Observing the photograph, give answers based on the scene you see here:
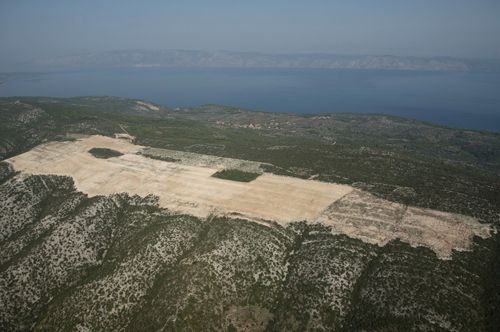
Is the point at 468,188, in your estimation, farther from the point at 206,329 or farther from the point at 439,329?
the point at 206,329

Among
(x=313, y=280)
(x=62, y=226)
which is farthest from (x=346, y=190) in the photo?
(x=62, y=226)

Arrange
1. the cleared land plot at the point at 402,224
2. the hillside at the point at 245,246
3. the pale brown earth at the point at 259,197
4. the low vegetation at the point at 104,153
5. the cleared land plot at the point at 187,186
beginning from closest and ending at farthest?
the hillside at the point at 245,246 < the cleared land plot at the point at 402,224 < the pale brown earth at the point at 259,197 < the cleared land plot at the point at 187,186 < the low vegetation at the point at 104,153

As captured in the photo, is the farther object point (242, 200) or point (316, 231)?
point (242, 200)

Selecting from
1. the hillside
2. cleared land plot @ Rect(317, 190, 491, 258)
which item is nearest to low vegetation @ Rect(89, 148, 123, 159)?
the hillside

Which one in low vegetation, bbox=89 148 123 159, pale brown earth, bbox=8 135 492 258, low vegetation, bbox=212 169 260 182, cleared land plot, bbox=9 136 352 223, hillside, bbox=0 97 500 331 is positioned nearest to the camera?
hillside, bbox=0 97 500 331

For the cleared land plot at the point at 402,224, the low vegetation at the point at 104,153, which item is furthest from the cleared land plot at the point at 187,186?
the cleared land plot at the point at 402,224

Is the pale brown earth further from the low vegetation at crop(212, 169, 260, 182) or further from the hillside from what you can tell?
the low vegetation at crop(212, 169, 260, 182)

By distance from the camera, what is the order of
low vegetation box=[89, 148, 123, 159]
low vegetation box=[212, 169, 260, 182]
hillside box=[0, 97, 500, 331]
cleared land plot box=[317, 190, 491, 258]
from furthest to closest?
low vegetation box=[89, 148, 123, 159]
low vegetation box=[212, 169, 260, 182]
cleared land plot box=[317, 190, 491, 258]
hillside box=[0, 97, 500, 331]

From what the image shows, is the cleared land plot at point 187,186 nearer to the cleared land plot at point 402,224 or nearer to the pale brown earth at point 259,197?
the pale brown earth at point 259,197

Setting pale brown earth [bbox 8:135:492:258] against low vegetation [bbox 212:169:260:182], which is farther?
low vegetation [bbox 212:169:260:182]
